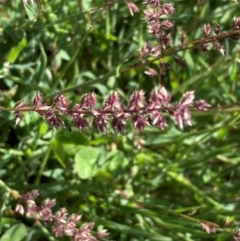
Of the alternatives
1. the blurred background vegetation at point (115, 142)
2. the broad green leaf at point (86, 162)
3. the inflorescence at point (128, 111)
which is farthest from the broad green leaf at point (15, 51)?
the inflorescence at point (128, 111)

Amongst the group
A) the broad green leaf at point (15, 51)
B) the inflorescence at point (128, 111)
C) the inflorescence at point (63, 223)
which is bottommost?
the inflorescence at point (63, 223)

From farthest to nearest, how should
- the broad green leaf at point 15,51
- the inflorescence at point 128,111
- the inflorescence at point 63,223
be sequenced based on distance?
the broad green leaf at point 15,51 → the inflorescence at point 63,223 → the inflorescence at point 128,111

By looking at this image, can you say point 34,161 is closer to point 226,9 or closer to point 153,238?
point 153,238

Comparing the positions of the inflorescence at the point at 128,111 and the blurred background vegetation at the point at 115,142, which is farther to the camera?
the blurred background vegetation at the point at 115,142

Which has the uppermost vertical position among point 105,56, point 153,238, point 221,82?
point 105,56

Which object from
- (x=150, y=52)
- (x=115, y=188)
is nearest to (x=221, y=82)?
(x=115, y=188)

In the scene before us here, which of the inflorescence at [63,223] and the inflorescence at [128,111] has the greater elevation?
the inflorescence at [128,111]

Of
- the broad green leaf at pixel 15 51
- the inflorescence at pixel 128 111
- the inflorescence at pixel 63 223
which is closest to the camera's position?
the inflorescence at pixel 128 111

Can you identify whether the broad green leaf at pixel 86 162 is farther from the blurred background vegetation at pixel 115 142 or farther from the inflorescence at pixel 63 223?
the inflorescence at pixel 63 223

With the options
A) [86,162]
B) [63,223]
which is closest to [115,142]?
[86,162]
